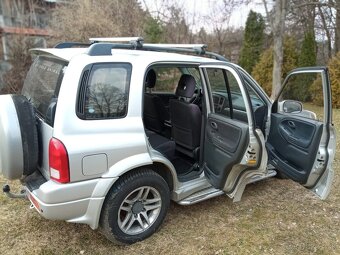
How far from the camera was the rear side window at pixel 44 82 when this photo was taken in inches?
100

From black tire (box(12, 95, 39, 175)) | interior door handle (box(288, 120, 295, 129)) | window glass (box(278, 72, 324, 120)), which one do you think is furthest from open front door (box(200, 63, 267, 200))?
window glass (box(278, 72, 324, 120))

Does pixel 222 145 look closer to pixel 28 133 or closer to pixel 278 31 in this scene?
pixel 28 133

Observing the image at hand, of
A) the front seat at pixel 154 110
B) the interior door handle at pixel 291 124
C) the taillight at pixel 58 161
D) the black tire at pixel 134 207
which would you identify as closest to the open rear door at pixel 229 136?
the interior door handle at pixel 291 124

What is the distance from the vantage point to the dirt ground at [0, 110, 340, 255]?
279cm

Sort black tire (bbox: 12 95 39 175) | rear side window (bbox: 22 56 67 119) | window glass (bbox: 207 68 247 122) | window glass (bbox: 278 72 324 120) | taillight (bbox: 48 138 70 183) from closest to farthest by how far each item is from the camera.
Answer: taillight (bbox: 48 138 70 183), black tire (bbox: 12 95 39 175), rear side window (bbox: 22 56 67 119), window glass (bbox: 207 68 247 122), window glass (bbox: 278 72 324 120)

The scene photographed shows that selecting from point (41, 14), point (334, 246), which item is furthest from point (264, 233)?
point (41, 14)

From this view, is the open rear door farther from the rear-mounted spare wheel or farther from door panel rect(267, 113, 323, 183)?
the rear-mounted spare wheel

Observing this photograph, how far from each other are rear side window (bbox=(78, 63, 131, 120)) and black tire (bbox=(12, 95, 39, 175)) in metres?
0.43

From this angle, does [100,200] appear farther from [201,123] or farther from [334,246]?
[334,246]

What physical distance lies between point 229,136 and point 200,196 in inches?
32.1

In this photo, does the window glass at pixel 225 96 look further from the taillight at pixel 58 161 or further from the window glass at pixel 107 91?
the taillight at pixel 58 161

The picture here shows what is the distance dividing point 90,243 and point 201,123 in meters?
1.70

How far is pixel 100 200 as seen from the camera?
8.22 ft

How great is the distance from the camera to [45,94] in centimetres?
269
